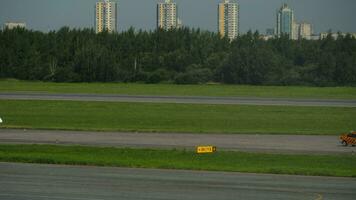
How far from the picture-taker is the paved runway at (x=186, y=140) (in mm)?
33250

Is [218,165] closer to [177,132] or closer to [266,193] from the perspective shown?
[266,193]

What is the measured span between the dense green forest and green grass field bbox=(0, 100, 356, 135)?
2411 inches

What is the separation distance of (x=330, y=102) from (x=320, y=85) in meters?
55.5

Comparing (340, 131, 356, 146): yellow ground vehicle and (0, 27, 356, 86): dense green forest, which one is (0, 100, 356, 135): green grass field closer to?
(340, 131, 356, 146): yellow ground vehicle

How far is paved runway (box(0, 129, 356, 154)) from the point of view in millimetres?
33250

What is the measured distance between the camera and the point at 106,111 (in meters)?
57.3

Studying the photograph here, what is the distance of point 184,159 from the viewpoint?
2797 centimetres

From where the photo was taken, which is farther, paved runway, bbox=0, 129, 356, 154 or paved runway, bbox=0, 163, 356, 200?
paved runway, bbox=0, 129, 356, 154

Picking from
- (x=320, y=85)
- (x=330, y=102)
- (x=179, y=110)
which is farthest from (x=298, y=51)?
(x=179, y=110)

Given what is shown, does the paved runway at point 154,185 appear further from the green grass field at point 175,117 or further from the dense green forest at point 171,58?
the dense green forest at point 171,58

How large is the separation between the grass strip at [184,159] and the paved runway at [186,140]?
2507 mm

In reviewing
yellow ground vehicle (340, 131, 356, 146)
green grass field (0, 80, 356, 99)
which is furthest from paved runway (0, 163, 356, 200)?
green grass field (0, 80, 356, 99)

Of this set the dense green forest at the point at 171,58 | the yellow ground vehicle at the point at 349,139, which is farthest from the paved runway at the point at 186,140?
the dense green forest at the point at 171,58

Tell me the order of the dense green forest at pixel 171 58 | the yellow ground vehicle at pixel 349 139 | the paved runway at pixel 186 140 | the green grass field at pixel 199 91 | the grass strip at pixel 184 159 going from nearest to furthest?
the grass strip at pixel 184 159 → the paved runway at pixel 186 140 → the yellow ground vehicle at pixel 349 139 → the green grass field at pixel 199 91 → the dense green forest at pixel 171 58
